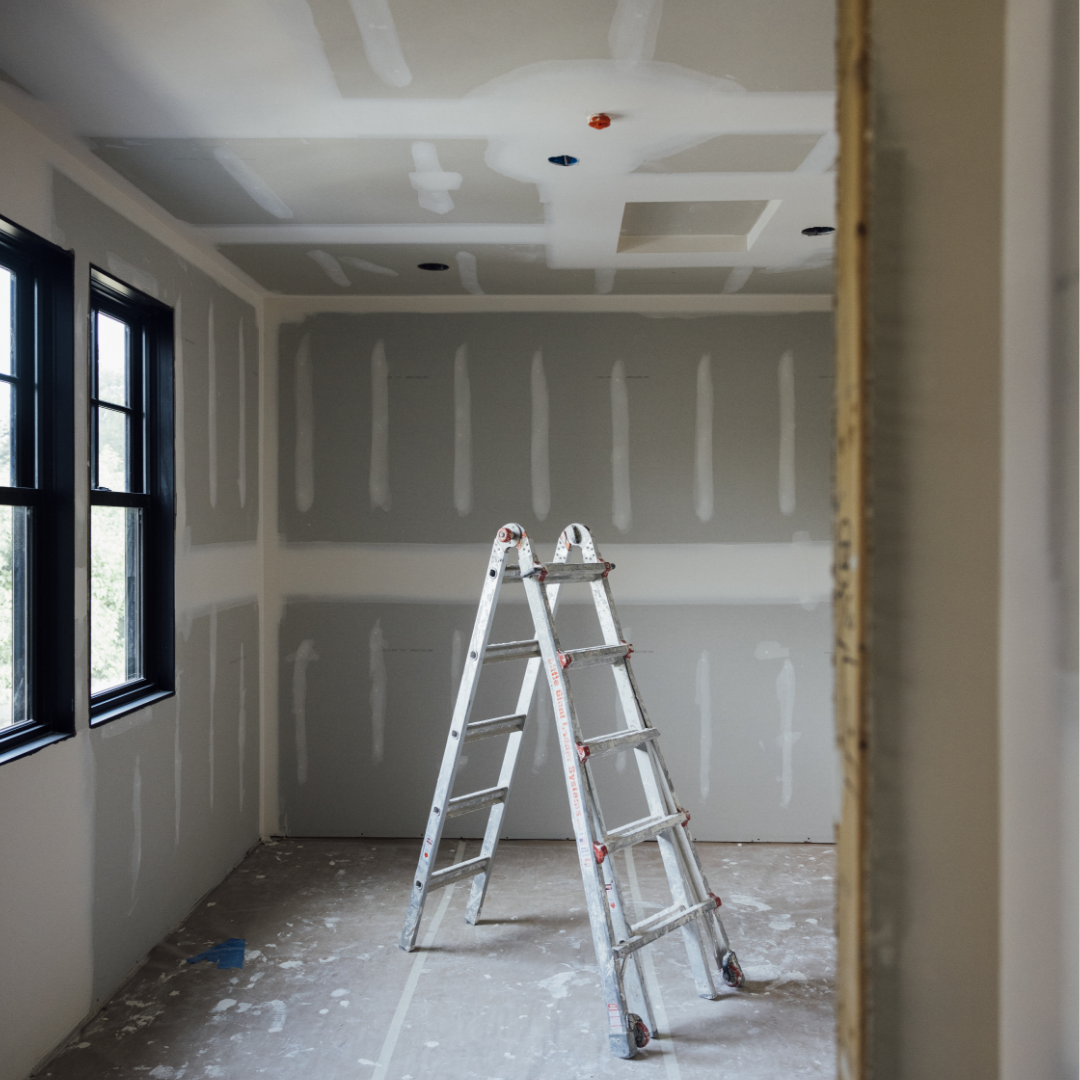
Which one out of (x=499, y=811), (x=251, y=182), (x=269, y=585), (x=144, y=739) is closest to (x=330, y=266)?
(x=251, y=182)

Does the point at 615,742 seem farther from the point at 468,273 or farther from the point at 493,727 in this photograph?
the point at 468,273

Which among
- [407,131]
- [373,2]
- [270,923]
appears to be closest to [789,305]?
[407,131]

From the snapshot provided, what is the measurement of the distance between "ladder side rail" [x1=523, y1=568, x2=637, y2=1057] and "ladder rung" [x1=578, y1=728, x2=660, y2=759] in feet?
0.11

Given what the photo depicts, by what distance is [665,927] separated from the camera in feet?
9.22

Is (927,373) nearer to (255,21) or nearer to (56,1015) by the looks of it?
(255,21)

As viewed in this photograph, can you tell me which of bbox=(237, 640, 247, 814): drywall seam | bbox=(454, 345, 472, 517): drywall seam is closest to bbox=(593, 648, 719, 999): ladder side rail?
bbox=(454, 345, 472, 517): drywall seam

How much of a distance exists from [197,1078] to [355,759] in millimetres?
2058

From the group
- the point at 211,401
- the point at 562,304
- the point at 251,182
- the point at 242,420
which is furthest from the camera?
the point at 562,304

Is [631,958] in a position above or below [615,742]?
below

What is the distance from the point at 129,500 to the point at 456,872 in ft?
5.83

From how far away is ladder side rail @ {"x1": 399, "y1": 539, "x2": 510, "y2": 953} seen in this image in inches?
126

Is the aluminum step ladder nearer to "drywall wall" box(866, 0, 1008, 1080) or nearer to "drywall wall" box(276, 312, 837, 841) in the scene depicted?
"drywall wall" box(276, 312, 837, 841)

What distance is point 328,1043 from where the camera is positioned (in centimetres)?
265

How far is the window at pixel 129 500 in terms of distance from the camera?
10.00 ft
